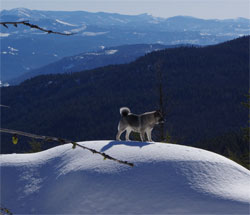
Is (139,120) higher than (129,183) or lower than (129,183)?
higher

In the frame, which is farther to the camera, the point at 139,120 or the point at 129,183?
the point at 139,120

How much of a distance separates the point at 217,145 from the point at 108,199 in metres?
77.8

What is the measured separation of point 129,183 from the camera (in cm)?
976

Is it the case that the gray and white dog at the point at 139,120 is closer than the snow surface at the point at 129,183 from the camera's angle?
No

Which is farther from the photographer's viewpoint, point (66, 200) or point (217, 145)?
point (217, 145)

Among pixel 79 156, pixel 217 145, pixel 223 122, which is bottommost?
pixel 223 122

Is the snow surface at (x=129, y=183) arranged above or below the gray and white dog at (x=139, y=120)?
below

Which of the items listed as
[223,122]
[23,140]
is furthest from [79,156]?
[223,122]

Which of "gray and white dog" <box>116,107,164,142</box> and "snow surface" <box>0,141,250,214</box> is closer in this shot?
"snow surface" <box>0,141,250,214</box>

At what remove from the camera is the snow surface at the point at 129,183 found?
890 cm

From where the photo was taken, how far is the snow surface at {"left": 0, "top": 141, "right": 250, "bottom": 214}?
29.2 feet

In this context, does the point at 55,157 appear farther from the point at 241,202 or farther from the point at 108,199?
the point at 241,202

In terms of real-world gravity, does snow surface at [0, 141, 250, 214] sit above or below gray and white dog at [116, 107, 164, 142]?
below

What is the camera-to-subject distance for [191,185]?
31.3 ft
